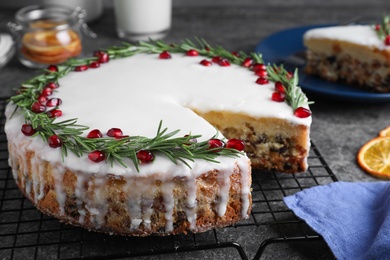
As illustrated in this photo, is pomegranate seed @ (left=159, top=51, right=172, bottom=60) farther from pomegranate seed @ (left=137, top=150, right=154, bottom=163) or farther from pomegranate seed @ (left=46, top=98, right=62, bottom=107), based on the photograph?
pomegranate seed @ (left=137, top=150, right=154, bottom=163)

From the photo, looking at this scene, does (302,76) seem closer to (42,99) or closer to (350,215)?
(350,215)

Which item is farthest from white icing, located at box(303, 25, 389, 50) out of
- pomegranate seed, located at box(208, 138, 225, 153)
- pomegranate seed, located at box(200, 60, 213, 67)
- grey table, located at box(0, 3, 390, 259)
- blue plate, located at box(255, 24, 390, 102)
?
pomegranate seed, located at box(208, 138, 225, 153)

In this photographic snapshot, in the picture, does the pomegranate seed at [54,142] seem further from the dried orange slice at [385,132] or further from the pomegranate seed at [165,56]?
the dried orange slice at [385,132]

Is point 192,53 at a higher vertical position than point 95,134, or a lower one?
lower

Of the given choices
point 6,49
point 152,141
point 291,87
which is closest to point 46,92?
point 152,141

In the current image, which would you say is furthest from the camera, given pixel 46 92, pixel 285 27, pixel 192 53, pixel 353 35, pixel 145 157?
pixel 285 27
